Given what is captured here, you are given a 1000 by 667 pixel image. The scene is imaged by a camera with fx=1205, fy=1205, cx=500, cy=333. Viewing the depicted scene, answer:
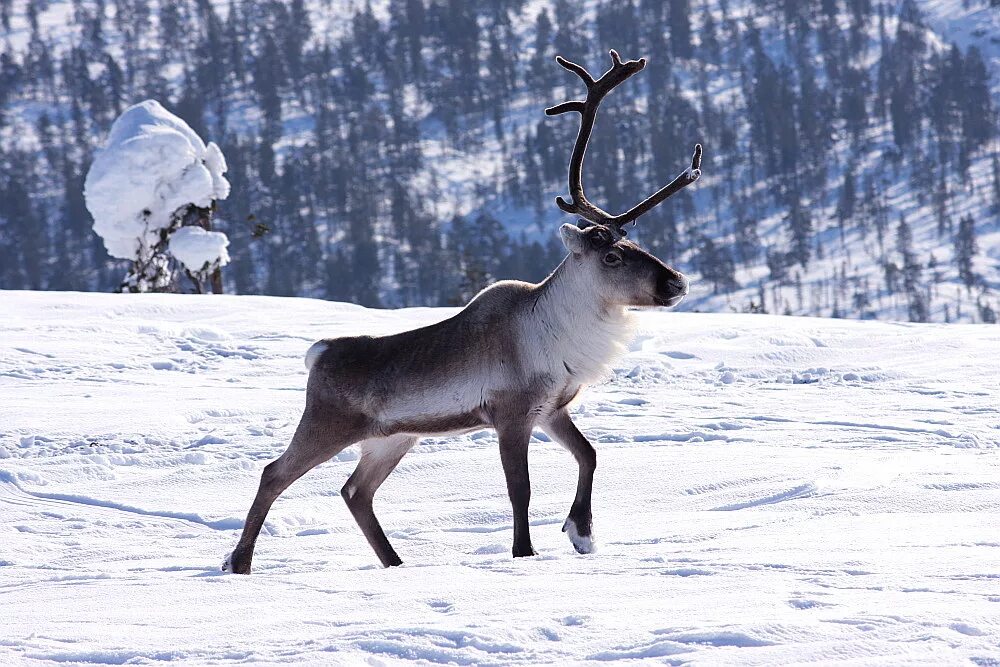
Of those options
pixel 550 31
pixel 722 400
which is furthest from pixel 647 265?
pixel 550 31

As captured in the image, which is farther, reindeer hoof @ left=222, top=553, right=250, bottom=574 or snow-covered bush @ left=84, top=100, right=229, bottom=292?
snow-covered bush @ left=84, top=100, right=229, bottom=292

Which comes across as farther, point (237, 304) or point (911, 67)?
point (911, 67)

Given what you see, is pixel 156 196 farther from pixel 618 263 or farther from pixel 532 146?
pixel 532 146

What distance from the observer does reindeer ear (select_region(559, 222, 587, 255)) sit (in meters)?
6.07

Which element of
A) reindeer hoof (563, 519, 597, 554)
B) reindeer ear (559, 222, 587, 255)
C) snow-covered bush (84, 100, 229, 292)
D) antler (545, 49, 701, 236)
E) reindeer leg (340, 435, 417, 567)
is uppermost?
snow-covered bush (84, 100, 229, 292)

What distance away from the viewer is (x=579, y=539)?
232 inches

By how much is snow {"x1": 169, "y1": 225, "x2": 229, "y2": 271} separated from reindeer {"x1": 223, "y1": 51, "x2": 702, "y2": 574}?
25.7 meters

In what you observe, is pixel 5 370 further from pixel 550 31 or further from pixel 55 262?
pixel 550 31

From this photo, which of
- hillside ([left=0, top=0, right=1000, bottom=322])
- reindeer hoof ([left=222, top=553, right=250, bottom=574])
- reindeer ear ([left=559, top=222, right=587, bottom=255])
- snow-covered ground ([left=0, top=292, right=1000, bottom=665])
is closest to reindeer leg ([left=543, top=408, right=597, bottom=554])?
snow-covered ground ([left=0, top=292, right=1000, bottom=665])

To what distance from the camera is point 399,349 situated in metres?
6.17

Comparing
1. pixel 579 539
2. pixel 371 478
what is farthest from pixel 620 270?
pixel 371 478

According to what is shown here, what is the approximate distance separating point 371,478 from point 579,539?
1.24 metres

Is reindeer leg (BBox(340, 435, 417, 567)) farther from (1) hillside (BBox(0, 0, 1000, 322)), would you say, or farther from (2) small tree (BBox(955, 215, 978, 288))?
(2) small tree (BBox(955, 215, 978, 288))

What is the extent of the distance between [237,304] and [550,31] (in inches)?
7326
